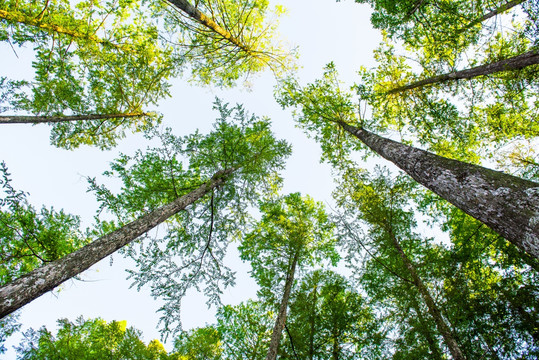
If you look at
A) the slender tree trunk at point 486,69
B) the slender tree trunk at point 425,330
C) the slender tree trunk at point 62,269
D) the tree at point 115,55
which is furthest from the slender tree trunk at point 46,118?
the slender tree trunk at point 425,330

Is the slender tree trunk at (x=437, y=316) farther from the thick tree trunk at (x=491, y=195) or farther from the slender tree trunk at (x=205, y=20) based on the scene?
the slender tree trunk at (x=205, y=20)

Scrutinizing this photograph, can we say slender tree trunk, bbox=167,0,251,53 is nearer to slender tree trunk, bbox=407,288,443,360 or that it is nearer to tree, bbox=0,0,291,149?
tree, bbox=0,0,291,149

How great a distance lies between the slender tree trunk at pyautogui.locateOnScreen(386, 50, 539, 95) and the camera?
5.27 metres

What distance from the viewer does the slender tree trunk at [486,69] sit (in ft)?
17.3

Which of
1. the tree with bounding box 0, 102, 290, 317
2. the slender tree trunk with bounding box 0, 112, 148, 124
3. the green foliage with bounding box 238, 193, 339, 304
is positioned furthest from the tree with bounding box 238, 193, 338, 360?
the slender tree trunk with bounding box 0, 112, 148, 124

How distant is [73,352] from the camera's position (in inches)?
285

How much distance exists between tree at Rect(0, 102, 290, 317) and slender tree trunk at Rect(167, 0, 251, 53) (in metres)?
2.51

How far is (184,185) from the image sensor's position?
8.12 m

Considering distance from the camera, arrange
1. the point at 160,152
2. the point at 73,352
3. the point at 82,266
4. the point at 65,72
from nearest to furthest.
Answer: the point at 82,266
the point at 160,152
the point at 73,352
the point at 65,72

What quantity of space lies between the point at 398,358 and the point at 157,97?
1219 centimetres

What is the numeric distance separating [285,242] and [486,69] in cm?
863

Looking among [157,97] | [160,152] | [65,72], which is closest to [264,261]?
[160,152]

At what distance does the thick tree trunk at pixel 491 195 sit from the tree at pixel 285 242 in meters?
6.24

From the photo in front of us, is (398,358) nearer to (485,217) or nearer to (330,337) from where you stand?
(330,337)
